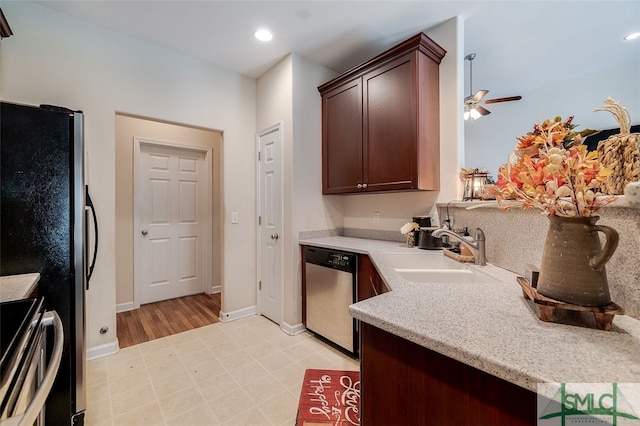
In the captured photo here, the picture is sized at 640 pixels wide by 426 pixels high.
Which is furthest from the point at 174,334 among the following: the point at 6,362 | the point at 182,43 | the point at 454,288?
the point at 182,43

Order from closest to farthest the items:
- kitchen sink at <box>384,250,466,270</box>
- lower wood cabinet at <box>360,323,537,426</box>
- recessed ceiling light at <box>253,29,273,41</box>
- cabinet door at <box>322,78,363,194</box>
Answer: lower wood cabinet at <box>360,323,537,426</box>, kitchen sink at <box>384,250,466,270</box>, recessed ceiling light at <box>253,29,273,41</box>, cabinet door at <box>322,78,363,194</box>

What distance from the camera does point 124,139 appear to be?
3.12 metres

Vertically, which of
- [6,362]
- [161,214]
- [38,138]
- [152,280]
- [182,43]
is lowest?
[152,280]

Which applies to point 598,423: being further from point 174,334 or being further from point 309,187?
point 174,334

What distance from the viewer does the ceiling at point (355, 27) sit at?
2.00 meters

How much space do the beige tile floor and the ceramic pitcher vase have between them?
150 cm

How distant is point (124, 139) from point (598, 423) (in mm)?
4068

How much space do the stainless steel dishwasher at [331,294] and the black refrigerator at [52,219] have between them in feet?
5.21

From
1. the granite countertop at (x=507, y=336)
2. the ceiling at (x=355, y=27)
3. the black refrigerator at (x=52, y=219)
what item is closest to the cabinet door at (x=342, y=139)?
the ceiling at (x=355, y=27)

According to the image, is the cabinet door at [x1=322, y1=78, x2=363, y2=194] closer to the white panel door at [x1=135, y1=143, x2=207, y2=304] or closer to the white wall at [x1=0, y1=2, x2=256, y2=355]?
the white wall at [x1=0, y1=2, x2=256, y2=355]

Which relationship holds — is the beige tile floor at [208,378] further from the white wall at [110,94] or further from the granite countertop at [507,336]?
the granite countertop at [507,336]

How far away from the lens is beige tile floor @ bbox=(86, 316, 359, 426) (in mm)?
1551

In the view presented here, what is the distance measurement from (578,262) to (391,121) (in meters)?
1.73

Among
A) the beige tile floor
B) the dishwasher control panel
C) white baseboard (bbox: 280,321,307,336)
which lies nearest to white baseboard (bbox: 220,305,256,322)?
the beige tile floor
